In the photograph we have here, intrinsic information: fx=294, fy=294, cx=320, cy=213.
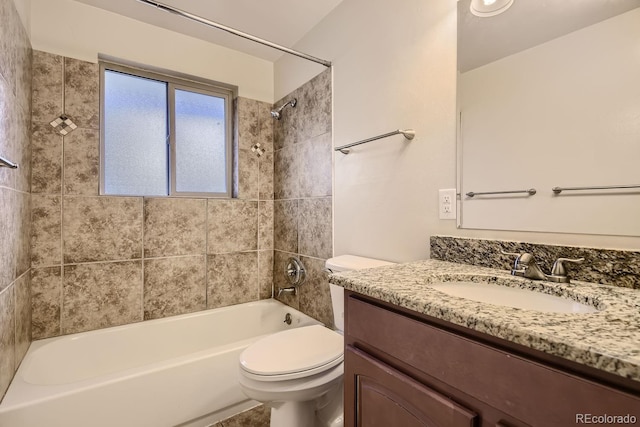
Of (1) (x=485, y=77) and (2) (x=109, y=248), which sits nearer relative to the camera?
(1) (x=485, y=77)

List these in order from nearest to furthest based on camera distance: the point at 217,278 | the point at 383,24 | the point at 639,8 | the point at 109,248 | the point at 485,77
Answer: the point at 639,8
the point at 485,77
the point at 383,24
the point at 109,248
the point at 217,278

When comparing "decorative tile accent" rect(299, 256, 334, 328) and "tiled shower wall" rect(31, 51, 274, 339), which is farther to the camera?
"decorative tile accent" rect(299, 256, 334, 328)

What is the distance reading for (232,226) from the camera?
2.30 meters

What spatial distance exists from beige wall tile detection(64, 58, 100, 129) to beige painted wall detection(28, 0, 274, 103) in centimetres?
6

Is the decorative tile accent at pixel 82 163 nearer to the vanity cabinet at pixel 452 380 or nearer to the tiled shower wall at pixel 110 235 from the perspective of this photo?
the tiled shower wall at pixel 110 235

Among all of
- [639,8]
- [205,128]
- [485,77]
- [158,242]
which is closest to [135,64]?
[205,128]

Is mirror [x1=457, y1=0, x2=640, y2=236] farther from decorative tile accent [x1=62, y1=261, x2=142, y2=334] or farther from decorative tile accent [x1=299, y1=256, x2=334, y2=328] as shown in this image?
decorative tile accent [x1=62, y1=261, x2=142, y2=334]

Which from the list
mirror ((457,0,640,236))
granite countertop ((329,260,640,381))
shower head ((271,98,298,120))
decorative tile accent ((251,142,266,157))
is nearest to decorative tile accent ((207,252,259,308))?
decorative tile accent ((251,142,266,157))

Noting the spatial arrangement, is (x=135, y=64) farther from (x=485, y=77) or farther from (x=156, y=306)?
(x=485, y=77)

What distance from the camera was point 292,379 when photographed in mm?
1181

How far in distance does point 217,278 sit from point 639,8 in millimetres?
2420

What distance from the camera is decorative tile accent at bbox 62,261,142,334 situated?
1766mm

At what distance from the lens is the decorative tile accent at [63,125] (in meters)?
1.71

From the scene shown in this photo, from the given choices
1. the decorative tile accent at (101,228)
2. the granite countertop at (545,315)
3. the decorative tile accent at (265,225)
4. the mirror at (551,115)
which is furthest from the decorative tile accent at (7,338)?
the mirror at (551,115)
